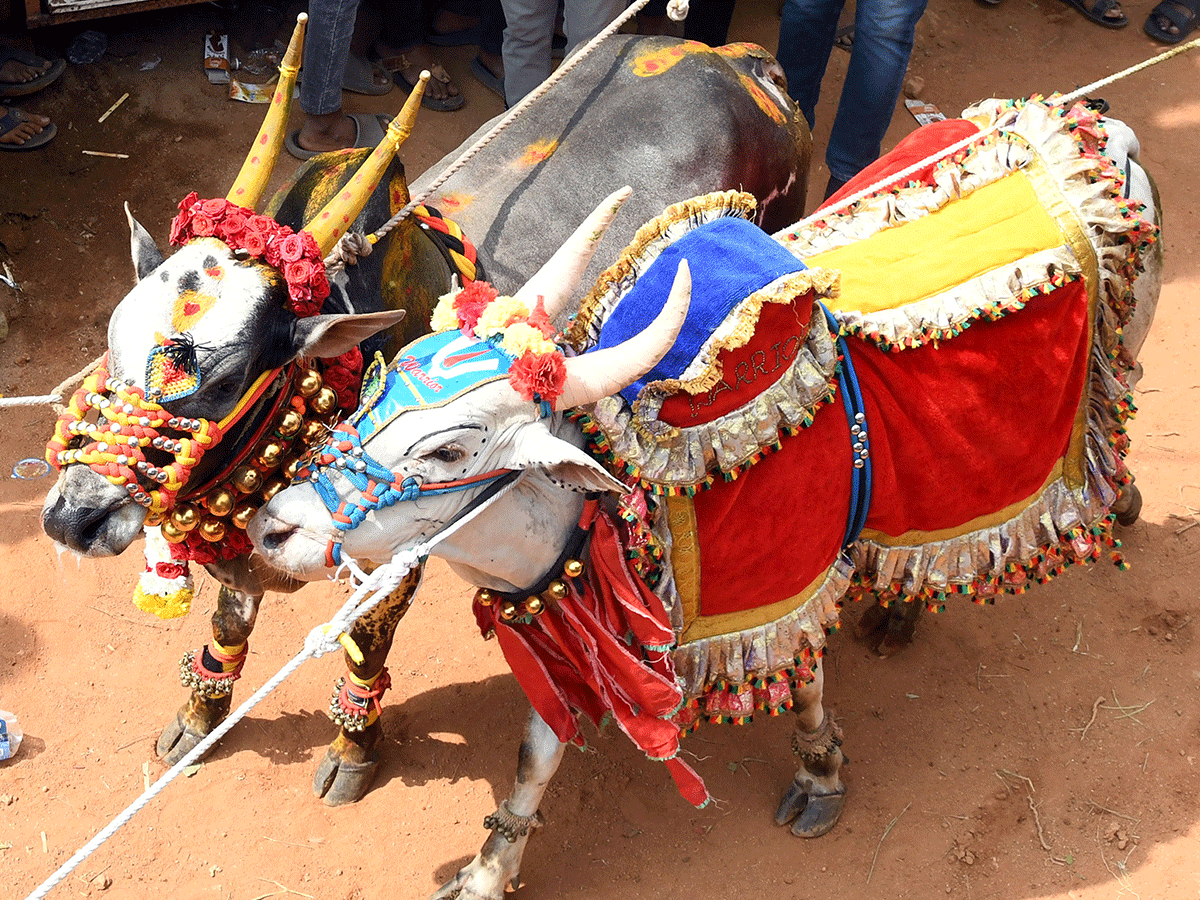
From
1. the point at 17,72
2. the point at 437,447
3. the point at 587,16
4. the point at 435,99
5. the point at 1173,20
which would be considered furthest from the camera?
the point at 1173,20

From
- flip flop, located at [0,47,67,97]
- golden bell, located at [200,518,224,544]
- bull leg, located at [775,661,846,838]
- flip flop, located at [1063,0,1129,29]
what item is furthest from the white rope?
flip flop, located at [1063,0,1129,29]

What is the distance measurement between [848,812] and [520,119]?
10.0ft

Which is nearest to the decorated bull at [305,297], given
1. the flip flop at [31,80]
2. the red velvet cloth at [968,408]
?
the red velvet cloth at [968,408]

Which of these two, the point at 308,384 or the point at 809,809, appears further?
the point at 809,809

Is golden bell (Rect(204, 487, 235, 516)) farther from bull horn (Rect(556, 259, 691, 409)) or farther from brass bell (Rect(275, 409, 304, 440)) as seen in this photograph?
bull horn (Rect(556, 259, 691, 409))

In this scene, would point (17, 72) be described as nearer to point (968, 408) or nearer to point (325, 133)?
point (325, 133)

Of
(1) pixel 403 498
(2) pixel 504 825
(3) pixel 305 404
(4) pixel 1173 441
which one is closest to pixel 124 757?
(2) pixel 504 825

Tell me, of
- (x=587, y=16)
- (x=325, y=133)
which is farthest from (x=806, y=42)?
(x=325, y=133)

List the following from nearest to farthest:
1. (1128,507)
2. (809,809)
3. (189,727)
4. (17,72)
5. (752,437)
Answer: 1. (752,437)
2. (809,809)
3. (189,727)
4. (1128,507)
5. (17,72)

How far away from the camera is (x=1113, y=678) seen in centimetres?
485

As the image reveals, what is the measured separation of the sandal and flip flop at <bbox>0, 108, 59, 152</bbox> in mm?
7572

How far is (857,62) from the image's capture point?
6.02 meters

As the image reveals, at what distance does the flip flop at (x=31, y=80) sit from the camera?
6430 mm

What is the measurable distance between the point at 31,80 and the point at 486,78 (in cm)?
263
